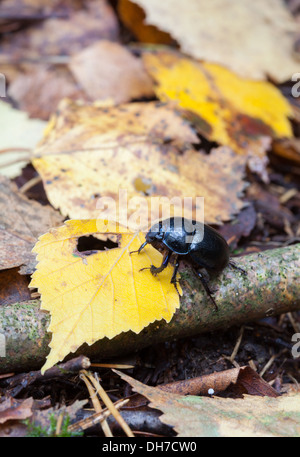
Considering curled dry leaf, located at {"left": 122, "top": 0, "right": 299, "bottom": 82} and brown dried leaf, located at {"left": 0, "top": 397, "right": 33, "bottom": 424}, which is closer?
brown dried leaf, located at {"left": 0, "top": 397, "right": 33, "bottom": 424}

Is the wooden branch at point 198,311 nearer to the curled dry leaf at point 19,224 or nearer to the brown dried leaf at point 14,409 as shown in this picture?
the brown dried leaf at point 14,409

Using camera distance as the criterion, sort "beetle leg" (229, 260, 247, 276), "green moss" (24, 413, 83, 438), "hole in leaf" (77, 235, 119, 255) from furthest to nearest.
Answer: "hole in leaf" (77, 235, 119, 255) < "beetle leg" (229, 260, 247, 276) < "green moss" (24, 413, 83, 438)

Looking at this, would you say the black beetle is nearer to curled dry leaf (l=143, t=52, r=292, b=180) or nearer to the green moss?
the green moss

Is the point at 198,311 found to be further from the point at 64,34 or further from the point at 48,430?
the point at 64,34

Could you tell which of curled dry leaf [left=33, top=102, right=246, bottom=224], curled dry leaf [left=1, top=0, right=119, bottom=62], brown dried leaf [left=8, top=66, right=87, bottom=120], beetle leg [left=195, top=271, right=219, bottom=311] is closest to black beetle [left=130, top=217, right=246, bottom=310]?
beetle leg [left=195, top=271, right=219, bottom=311]

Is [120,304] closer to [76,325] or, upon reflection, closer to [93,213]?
[76,325]

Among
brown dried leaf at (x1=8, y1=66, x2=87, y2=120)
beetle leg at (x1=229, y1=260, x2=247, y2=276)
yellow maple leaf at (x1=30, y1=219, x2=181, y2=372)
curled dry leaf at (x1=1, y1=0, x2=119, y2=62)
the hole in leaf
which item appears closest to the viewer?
yellow maple leaf at (x1=30, y1=219, x2=181, y2=372)
